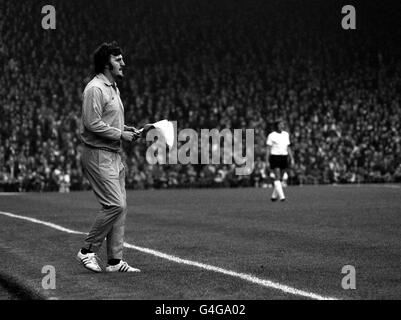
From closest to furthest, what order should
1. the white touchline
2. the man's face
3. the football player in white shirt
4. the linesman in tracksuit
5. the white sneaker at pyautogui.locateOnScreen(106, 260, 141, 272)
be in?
the white touchline < the linesman in tracksuit < the man's face < the white sneaker at pyautogui.locateOnScreen(106, 260, 141, 272) < the football player in white shirt

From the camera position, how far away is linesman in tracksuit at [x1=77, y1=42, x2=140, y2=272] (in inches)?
394

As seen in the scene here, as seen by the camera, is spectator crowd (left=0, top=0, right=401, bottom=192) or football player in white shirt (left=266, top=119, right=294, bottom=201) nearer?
football player in white shirt (left=266, top=119, right=294, bottom=201)

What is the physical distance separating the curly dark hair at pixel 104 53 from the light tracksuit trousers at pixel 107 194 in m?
0.88

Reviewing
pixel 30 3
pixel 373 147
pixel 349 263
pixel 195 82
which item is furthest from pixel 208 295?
pixel 30 3

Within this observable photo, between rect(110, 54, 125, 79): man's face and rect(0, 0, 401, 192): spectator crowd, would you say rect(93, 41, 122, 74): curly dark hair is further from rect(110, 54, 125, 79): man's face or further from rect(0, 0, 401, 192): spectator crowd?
rect(0, 0, 401, 192): spectator crowd

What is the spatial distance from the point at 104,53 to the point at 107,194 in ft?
4.91

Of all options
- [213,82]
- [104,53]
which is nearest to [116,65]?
[104,53]

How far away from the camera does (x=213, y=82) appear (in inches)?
2061

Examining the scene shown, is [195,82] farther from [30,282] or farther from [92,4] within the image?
[30,282]

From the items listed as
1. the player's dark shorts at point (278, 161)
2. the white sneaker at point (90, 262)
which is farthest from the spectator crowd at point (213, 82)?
the white sneaker at point (90, 262)

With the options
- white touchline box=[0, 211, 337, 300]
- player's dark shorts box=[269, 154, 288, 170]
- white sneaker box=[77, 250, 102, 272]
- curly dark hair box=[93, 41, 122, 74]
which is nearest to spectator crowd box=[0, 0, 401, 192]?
player's dark shorts box=[269, 154, 288, 170]

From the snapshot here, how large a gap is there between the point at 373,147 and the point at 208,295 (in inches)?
1583

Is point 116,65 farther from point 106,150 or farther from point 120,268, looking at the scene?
point 120,268

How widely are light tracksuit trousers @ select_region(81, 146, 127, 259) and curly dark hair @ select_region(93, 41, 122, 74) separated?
0.88 meters
